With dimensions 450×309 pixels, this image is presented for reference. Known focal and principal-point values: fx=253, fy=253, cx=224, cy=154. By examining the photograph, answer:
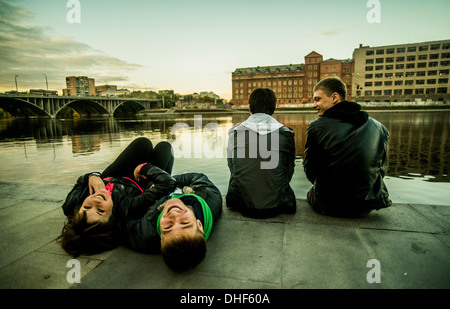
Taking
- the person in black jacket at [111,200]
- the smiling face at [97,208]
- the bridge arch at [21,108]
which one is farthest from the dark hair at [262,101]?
the bridge arch at [21,108]

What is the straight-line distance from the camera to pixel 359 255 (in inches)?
87.8

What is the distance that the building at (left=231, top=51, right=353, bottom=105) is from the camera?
90.1 meters

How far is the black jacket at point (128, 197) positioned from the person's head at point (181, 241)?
73 cm

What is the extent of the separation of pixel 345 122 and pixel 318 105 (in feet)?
1.85

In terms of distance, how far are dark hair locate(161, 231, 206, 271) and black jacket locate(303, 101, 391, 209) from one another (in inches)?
68.0

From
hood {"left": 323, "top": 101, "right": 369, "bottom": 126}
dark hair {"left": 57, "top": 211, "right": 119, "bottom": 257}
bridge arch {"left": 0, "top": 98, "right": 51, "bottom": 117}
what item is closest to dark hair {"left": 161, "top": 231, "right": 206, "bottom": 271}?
dark hair {"left": 57, "top": 211, "right": 119, "bottom": 257}

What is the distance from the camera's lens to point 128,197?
2.78 m

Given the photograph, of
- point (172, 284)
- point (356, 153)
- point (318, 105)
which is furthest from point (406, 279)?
point (318, 105)

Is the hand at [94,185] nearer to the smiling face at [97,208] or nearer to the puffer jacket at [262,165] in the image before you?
the smiling face at [97,208]

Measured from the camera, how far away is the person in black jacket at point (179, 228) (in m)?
1.94

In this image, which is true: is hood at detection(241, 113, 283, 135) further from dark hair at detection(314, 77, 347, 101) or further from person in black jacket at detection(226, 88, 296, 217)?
dark hair at detection(314, 77, 347, 101)

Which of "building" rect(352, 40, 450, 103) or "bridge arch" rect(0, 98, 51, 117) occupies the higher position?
"building" rect(352, 40, 450, 103)
